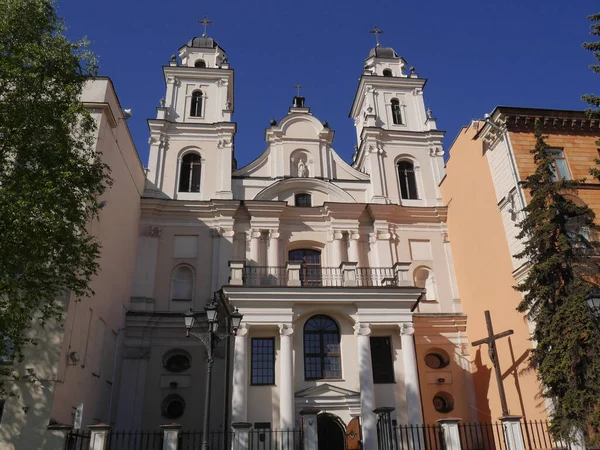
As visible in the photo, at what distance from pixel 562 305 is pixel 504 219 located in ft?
17.9

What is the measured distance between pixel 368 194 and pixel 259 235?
5919 millimetres

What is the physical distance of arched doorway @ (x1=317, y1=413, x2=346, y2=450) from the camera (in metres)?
16.7

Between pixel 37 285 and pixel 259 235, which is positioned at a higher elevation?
pixel 259 235

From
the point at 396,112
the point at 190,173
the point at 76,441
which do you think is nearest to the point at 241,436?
the point at 76,441

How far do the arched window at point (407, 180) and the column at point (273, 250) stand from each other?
7017 millimetres

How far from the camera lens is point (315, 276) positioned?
22375 mm

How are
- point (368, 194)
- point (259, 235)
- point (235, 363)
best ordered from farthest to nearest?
point (368, 194), point (259, 235), point (235, 363)

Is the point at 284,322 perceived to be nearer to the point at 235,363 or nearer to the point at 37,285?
the point at 235,363

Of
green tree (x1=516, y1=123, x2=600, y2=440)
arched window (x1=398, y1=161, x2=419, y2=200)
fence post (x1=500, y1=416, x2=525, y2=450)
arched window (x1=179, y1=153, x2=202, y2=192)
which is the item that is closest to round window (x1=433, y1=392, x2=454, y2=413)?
green tree (x1=516, y1=123, x2=600, y2=440)

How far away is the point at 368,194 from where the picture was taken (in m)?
24.3

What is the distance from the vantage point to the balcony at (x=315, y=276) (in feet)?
59.3

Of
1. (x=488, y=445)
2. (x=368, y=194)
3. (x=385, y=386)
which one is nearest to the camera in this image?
(x=385, y=386)

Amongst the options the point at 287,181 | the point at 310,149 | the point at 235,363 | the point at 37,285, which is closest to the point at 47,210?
the point at 37,285

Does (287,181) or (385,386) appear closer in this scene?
(385,386)
